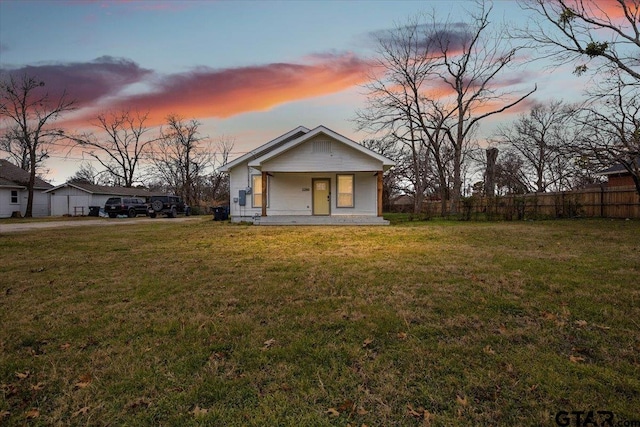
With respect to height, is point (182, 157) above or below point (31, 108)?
below

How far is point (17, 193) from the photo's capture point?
3112cm

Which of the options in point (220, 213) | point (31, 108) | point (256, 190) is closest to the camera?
point (256, 190)

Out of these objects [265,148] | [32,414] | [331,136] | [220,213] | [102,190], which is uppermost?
[331,136]

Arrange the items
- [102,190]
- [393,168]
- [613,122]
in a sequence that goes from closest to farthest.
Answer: [613,122] < [102,190] < [393,168]

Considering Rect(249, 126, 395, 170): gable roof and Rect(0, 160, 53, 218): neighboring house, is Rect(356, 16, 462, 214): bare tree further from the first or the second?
Rect(0, 160, 53, 218): neighboring house

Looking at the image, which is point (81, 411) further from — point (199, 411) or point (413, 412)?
point (413, 412)

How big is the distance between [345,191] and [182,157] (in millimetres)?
31071

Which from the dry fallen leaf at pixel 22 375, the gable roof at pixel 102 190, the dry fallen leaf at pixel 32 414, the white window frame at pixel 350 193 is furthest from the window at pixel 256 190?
the gable roof at pixel 102 190

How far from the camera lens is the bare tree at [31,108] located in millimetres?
29391

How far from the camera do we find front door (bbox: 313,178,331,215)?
18500mm

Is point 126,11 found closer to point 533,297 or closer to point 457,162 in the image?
point 533,297

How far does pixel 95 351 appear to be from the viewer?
10.5 ft

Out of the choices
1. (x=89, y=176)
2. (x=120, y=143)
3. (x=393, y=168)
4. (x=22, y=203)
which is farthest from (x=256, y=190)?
(x=89, y=176)

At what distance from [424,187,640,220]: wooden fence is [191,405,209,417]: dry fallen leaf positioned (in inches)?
667
